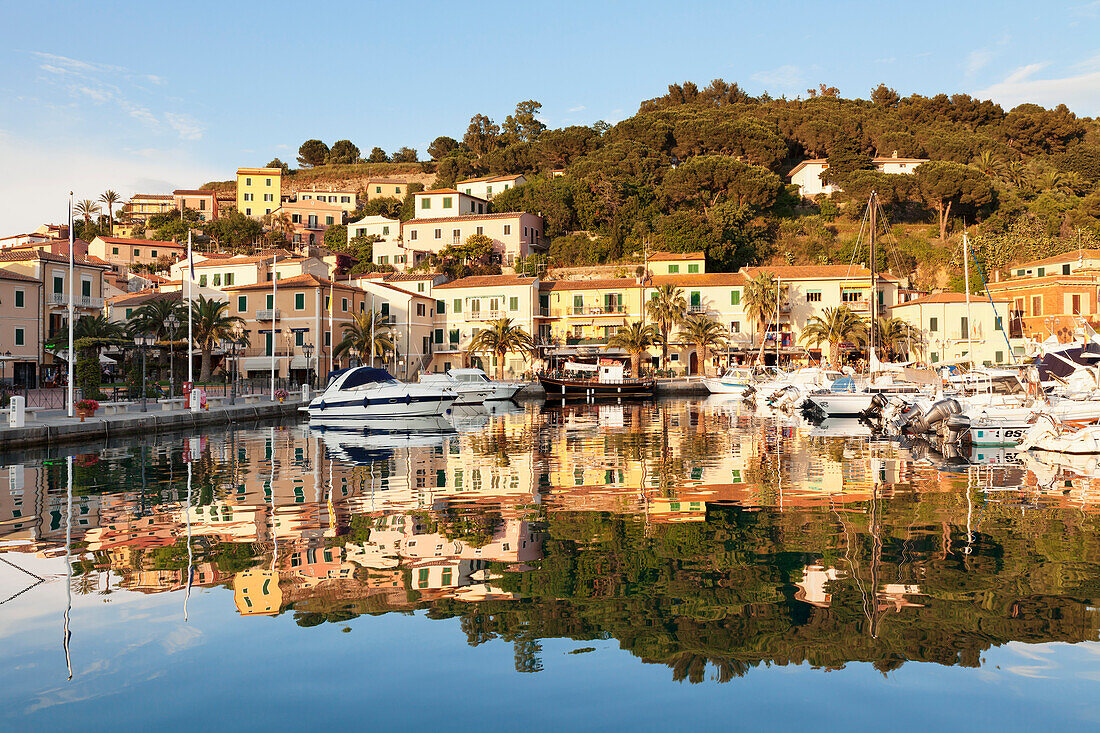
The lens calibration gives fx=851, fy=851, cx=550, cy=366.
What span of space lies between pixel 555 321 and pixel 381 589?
64.4 m

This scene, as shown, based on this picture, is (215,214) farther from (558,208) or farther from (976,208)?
(976,208)

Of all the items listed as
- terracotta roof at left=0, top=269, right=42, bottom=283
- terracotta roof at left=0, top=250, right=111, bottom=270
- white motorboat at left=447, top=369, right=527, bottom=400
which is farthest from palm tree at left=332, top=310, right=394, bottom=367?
terracotta roof at left=0, top=269, right=42, bottom=283

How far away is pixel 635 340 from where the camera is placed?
66062 millimetres

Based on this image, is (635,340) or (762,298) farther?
(762,298)

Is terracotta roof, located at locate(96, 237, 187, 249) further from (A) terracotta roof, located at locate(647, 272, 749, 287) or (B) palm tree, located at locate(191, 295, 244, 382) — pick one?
(A) terracotta roof, located at locate(647, 272, 749, 287)

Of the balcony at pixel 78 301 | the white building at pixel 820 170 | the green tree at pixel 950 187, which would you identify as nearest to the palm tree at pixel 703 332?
the white building at pixel 820 170

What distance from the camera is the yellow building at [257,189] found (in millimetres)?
115062

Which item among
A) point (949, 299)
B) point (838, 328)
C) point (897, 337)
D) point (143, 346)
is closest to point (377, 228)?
point (838, 328)

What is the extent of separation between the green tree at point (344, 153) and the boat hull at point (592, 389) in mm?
93282

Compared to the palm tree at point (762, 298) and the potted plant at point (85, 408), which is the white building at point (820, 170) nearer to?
the palm tree at point (762, 298)

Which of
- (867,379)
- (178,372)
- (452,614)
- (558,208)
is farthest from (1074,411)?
(558,208)

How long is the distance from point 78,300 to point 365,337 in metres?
18.5

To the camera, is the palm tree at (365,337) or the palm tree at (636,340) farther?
the palm tree at (636,340)

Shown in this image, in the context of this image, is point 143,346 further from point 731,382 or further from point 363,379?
point 731,382
